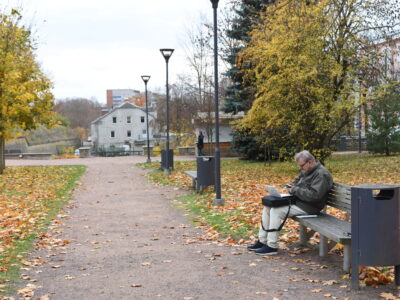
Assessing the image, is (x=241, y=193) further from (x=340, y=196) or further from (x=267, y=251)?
(x=340, y=196)

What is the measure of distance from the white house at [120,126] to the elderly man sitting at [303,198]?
3532 inches

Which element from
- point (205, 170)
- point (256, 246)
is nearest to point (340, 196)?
point (256, 246)

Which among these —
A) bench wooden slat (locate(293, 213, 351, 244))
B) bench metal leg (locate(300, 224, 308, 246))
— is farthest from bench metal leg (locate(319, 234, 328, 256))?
bench metal leg (locate(300, 224, 308, 246))

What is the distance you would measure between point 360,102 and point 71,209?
11.2 m

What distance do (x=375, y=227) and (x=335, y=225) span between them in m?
1.36

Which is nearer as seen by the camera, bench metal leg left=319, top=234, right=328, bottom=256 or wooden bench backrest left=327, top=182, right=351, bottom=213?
wooden bench backrest left=327, top=182, right=351, bottom=213

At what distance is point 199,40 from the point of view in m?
36.4

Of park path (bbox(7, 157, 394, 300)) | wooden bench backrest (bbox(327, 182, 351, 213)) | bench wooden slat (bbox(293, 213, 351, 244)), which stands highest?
wooden bench backrest (bbox(327, 182, 351, 213))

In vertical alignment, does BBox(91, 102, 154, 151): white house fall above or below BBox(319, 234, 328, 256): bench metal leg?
above

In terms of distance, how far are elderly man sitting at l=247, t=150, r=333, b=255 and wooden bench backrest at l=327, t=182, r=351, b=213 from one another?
89 millimetres

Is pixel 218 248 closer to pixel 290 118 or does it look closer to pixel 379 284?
→ pixel 379 284

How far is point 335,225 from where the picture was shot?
21.9 feet

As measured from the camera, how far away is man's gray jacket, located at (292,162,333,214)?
7.09 m

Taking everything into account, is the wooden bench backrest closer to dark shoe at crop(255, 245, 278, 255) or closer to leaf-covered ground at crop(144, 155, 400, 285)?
leaf-covered ground at crop(144, 155, 400, 285)
